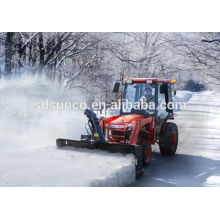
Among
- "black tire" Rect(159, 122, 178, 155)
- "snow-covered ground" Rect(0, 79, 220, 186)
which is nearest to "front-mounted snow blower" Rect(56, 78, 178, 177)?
"black tire" Rect(159, 122, 178, 155)

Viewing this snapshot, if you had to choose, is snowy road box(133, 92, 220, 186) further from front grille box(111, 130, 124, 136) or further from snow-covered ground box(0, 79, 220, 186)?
front grille box(111, 130, 124, 136)

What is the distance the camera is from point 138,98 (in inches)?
276

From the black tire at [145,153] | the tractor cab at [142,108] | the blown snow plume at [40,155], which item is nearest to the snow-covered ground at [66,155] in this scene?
the blown snow plume at [40,155]

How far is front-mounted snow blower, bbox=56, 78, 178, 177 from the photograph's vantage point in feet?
19.7

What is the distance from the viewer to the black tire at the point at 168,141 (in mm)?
7316

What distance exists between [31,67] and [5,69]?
0.88 m

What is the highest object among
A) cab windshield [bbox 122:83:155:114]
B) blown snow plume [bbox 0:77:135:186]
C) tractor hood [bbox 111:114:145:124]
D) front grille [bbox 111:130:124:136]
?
cab windshield [bbox 122:83:155:114]

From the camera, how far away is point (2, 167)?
Result: 5176 mm

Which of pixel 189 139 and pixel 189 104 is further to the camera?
pixel 189 104

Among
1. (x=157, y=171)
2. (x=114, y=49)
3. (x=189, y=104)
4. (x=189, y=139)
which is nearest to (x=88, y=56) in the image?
(x=114, y=49)

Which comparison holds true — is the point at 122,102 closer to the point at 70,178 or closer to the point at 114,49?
the point at 70,178

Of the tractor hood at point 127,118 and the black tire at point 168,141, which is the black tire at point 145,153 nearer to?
the tractor hood at point 127,118

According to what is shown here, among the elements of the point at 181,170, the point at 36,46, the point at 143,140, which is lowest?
the point at 181,170

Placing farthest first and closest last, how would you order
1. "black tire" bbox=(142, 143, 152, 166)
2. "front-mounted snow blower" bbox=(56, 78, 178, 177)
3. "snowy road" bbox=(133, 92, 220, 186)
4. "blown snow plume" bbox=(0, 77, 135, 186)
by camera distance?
"black tire" bbox=(142, 143, 152, 166)
"front-mounted snow blower" bbox=(56, 78, 178, 177)
"snowy road" bbox=(133, 92, 220, 186)
"blown snow plume" bbox=(0, 77, 135, 186)
